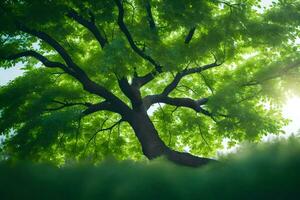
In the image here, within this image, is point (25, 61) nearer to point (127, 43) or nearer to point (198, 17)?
point (127, 43)

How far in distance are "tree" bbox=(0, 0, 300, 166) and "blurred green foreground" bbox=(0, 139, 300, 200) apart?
8.45 meters

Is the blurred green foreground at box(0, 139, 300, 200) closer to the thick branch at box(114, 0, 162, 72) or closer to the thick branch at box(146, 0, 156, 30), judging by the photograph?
the thick branch at box(114, 0, 162, 72)

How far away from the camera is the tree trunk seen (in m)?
14.4

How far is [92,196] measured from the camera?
3658 mm

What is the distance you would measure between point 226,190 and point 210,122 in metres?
16.8

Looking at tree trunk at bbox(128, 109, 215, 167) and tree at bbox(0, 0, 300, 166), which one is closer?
tree at bbox(0, 0, 300, 166)

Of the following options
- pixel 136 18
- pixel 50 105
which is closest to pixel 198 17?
pixel 136 18

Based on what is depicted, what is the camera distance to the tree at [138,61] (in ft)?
42.3

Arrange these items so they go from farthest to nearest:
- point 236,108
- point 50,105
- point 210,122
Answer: point 210,122
point 50,105
point 236,108

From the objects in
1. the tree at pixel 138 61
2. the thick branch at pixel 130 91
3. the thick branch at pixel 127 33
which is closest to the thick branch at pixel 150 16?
the tree at pixel 138 61

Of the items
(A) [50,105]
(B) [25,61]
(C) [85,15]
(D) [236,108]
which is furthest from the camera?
(B) [25,61]

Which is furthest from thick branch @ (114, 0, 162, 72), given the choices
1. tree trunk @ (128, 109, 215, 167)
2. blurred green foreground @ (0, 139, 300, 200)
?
blurred green foreground @ (0, 139, 300, 200)

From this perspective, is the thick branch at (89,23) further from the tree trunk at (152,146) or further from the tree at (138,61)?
the tree trunk at (152,146)

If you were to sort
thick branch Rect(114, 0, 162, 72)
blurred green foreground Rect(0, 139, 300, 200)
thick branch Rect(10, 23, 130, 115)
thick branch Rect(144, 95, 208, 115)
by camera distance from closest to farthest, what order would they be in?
blurred green foreground Rect(0, 139, 300, 200) < thick branch Rect(114, 0, 162, 72) < thick branch Rect(10, 23, 130, 115) < thick branch Rect(144, 95, 208, 115)
